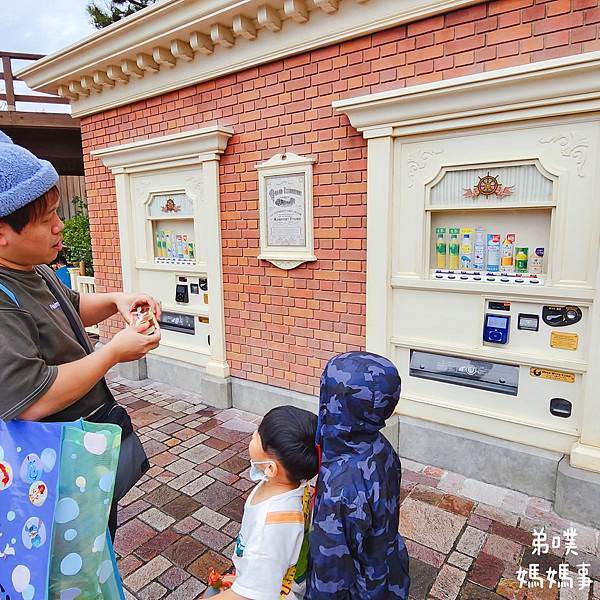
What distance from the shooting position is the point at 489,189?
305 cm

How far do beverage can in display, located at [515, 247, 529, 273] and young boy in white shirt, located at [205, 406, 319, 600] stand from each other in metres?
2.11

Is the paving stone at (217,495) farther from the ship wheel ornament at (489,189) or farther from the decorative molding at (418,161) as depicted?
the ship wheel ornament at (489,189)

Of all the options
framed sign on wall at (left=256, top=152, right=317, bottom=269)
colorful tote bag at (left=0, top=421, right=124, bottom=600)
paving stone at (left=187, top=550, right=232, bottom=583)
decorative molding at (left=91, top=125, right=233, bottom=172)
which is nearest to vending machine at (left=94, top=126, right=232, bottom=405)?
decorative molding at (left=91, top=125, right=233, bottom=172)

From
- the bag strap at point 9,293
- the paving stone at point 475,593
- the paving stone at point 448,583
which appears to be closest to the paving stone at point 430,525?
the paving stone at point 448,583

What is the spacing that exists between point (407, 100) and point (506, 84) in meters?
0.63

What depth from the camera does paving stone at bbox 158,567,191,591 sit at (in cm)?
241

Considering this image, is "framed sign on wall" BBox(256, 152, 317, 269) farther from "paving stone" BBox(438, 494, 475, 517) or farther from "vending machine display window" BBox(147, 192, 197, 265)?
"paving stone" BBox(438, 494, 475, 517)

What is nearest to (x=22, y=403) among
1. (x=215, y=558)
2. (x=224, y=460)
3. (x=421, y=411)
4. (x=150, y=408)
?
(x=215, y=558)

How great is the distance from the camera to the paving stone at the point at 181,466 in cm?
352

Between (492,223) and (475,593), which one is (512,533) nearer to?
(475,593)

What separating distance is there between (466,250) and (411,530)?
192cm

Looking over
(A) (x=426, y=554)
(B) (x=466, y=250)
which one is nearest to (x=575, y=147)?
(B) (x=466, y=250)

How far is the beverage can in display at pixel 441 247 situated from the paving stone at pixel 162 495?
2555 millimetres

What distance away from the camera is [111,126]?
17.6ft
